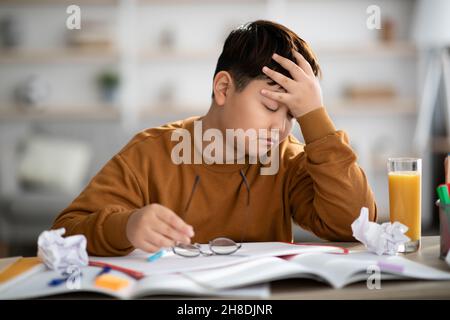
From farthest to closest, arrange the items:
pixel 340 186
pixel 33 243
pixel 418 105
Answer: pixel 418 105
pixel 33 243
pixel 340 186

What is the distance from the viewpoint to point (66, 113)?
4227 millimetres

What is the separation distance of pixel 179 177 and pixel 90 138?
2.26m

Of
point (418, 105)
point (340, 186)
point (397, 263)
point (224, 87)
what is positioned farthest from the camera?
point (418, 105)

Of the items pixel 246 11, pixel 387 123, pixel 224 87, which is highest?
pixel 246 11

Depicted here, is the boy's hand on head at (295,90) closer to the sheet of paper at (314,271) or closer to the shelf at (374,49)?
the sheet of paper at (314,271)

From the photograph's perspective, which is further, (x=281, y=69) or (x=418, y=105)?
(x=418, y=105)

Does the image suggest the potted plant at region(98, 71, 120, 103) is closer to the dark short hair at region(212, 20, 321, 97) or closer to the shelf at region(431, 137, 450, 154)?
the shelf at region(431, 137, 450, 154)

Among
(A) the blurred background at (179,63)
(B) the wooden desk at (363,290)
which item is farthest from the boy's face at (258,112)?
(A) the blurred background at (179,63)

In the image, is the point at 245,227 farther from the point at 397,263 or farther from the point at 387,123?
the point at 387,123

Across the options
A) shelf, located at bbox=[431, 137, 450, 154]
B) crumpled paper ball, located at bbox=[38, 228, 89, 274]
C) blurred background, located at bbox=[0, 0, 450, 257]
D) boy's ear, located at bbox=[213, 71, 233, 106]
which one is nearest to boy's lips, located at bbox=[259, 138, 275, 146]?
boy's ear, located at bbox=[213, 71, 233, 106]

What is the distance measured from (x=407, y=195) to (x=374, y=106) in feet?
11.0

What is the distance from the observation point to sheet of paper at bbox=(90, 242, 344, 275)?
0.73 meters

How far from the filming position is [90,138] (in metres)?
3.26
